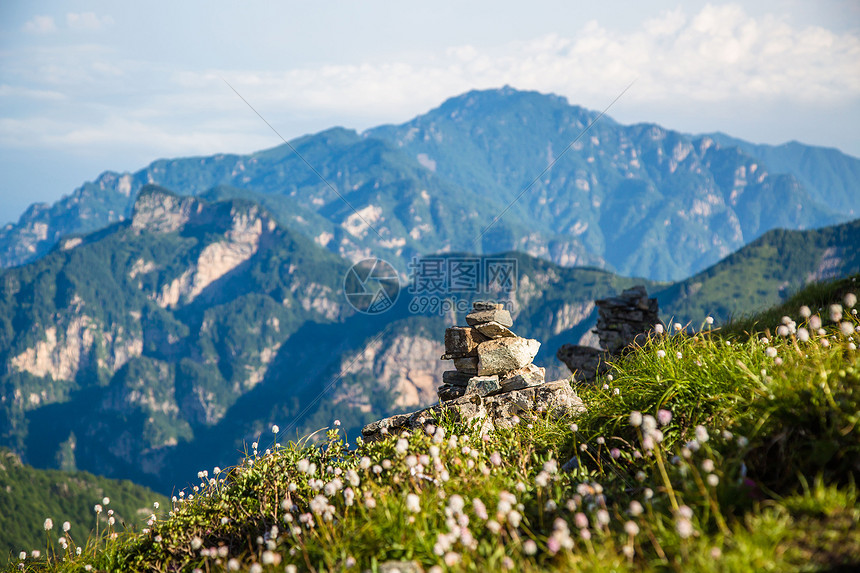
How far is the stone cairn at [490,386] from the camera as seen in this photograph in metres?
8.59

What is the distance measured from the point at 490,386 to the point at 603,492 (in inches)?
154

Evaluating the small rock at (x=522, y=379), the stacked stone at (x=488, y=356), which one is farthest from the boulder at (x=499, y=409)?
the stacked stone at (x=488, y=356)

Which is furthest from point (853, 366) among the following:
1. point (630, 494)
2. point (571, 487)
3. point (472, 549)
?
point (472, 549)

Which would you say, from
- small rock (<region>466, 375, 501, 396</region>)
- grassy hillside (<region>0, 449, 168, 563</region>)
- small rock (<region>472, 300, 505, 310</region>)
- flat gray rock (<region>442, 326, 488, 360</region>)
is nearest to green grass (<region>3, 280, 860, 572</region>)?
small rock (<region>466, 375, 501, 396</region>)

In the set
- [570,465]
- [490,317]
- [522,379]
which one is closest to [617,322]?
[490,317]

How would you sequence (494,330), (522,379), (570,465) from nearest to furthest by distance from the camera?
(570,465) → (522,379) → (494,330)

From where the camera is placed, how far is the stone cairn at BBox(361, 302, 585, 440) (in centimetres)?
859

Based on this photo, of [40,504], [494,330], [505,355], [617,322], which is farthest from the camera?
[40,504]

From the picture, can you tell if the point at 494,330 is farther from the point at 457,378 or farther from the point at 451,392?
the point at 451,392

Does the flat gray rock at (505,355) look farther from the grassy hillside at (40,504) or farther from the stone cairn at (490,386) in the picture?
the grassy hillside at (40,504)

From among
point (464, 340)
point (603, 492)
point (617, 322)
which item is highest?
point (464, 340)

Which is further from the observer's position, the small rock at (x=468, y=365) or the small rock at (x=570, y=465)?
the small rock at (x=468, y=365)

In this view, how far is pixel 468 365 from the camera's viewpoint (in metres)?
11.3

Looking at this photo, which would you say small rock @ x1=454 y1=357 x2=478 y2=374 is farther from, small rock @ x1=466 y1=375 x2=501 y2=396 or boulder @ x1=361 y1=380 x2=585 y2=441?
boulder @ x1=361 y1=380 x2=585 y2=441
